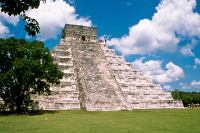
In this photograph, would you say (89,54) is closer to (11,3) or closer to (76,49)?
(76,49)

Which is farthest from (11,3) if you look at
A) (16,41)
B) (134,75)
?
(134,75)

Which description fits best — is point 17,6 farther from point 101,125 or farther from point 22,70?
point 22,70

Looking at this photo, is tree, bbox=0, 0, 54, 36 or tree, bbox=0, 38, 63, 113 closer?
tree, bbox=0, 0, 54, 36

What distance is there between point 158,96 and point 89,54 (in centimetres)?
899

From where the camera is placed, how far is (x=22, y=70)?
75.8 ft

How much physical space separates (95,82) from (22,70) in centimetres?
909

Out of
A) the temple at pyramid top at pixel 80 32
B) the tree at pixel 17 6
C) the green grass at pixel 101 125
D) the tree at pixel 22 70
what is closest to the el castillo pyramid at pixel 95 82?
the temple at pyramid top at pixel 80 32

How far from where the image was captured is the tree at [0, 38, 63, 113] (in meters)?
23.0

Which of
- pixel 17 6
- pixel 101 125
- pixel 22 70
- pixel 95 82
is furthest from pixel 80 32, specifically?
pixel 17 6

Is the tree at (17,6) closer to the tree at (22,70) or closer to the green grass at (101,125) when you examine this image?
the green grass at (101,125)

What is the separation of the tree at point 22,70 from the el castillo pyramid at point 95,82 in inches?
112

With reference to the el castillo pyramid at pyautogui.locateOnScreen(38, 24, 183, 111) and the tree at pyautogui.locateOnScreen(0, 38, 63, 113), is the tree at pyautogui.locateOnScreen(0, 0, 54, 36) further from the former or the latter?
the el castillo pyramid at pyautogui.locateOnScreen(38, 24, 183, 111)

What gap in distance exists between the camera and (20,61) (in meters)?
23.1

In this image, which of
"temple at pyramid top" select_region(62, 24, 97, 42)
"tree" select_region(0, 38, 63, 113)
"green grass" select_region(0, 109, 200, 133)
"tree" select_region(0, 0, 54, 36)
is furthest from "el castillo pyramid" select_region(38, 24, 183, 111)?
"tree" select_region(0, 0, 54, 36)
